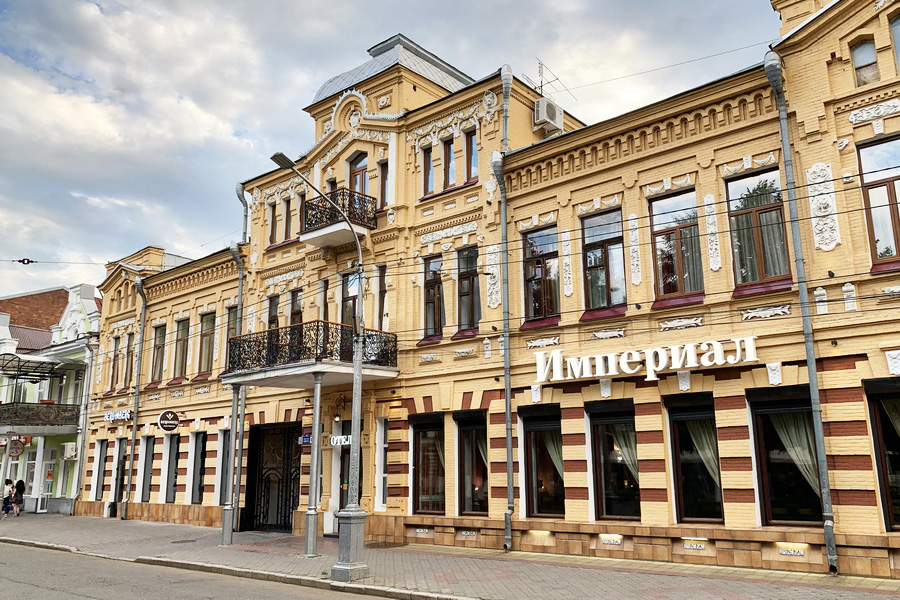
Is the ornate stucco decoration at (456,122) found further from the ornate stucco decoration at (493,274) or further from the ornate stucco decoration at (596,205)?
the ornate stucco decoration at (596,205)

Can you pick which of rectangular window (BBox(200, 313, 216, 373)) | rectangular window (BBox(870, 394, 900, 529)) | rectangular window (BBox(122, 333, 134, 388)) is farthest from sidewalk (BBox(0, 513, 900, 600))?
rectangular window (BBox(122, 333, 134, 388))

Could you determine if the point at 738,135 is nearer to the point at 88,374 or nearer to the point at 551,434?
the point at 551,434

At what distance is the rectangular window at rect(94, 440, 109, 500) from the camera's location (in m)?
29.9

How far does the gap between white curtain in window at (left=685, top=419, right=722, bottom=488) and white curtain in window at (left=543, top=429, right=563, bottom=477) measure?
10.0 ft

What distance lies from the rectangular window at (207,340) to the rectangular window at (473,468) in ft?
40.7

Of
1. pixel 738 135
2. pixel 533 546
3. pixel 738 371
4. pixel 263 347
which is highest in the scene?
pixel 738 135

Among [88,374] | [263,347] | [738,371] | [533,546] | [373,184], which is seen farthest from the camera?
[88,374]

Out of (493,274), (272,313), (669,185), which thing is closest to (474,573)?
(493,274)

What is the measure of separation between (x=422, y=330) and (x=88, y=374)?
67.8 ft

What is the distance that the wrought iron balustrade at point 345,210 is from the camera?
20.4m

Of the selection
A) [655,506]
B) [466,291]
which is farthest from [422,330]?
[655,506]

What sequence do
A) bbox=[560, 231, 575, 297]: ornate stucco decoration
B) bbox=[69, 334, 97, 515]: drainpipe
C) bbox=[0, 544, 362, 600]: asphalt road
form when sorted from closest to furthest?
bbox=[0, 544, 362, 600]: asphalt road
bbox=[560, 231, 575, 297]: ornate stucco decoration
bbox=[69, 334, 97, 515]: drainpipe

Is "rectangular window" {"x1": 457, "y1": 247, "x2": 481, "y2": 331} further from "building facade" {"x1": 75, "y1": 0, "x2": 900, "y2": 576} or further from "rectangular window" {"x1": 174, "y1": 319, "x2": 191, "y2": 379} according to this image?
"rectangular window" {"x1": 174, "y1": 319, "x2": 191, "y2": 379}

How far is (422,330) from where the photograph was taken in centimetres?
1942
